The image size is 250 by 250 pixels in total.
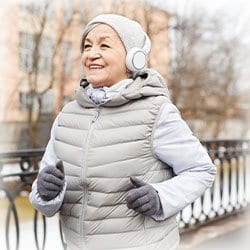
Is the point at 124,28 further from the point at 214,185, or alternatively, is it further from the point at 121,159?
the point at 214,185

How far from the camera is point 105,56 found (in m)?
0.97

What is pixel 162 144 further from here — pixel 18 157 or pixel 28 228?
pixel 28 228

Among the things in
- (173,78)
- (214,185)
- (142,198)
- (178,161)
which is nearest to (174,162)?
(178,161)

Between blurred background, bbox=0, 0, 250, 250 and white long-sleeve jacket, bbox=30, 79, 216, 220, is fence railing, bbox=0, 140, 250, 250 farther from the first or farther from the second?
white long-sleeve jacket, bbox=30, 79, 216, 220

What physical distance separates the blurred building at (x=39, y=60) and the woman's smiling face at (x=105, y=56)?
11.6 feet

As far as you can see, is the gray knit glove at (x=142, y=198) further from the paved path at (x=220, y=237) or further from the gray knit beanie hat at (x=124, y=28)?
the paved path at (x=220, y=237)

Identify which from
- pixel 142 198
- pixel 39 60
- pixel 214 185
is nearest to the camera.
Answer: pixel 142 198

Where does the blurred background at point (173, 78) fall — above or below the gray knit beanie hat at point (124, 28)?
below

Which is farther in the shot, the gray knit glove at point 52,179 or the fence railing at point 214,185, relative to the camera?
the fence railing at point 214,185

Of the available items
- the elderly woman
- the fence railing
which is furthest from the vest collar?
the fence railing

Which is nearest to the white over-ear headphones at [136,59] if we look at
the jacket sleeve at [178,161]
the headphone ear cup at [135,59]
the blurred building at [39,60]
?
the headphone ear cup at [135,59]

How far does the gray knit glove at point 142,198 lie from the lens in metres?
0.90

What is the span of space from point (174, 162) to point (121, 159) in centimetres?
13

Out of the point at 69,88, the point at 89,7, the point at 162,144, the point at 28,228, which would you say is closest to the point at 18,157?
the point at 162,144
